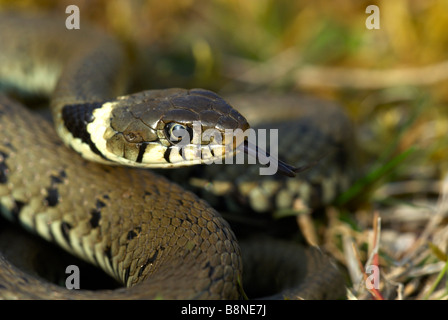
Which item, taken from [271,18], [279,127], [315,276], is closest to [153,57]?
[271,18]

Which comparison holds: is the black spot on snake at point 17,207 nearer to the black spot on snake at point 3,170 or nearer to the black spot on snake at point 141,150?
the black spot on snake at point 3,170

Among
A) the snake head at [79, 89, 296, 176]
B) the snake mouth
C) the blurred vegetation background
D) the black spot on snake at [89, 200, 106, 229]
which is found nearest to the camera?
the snake head at [79, 89, 296, 176]

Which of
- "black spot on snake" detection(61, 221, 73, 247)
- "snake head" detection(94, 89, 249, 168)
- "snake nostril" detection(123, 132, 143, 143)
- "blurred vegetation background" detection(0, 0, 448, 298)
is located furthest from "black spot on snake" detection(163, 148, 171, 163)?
"blurred vegetation background" detection(0, 0, 448, 298)

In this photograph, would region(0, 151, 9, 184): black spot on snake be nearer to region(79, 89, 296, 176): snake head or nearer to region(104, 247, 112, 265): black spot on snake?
region(79, 89, 296, 176): snake head

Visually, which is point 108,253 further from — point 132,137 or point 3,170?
point 3,170

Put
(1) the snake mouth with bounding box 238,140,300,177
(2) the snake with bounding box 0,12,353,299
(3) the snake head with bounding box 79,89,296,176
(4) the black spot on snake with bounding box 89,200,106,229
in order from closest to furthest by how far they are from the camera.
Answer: (2) the snake with bounding box 0,12,353,299, (3) the snake head with bounding box 79,89,296,176, (1) the snake mouth with bounding box 238,140,300,177, (4) the black spot on snake with bounding box 89,200,106,229
